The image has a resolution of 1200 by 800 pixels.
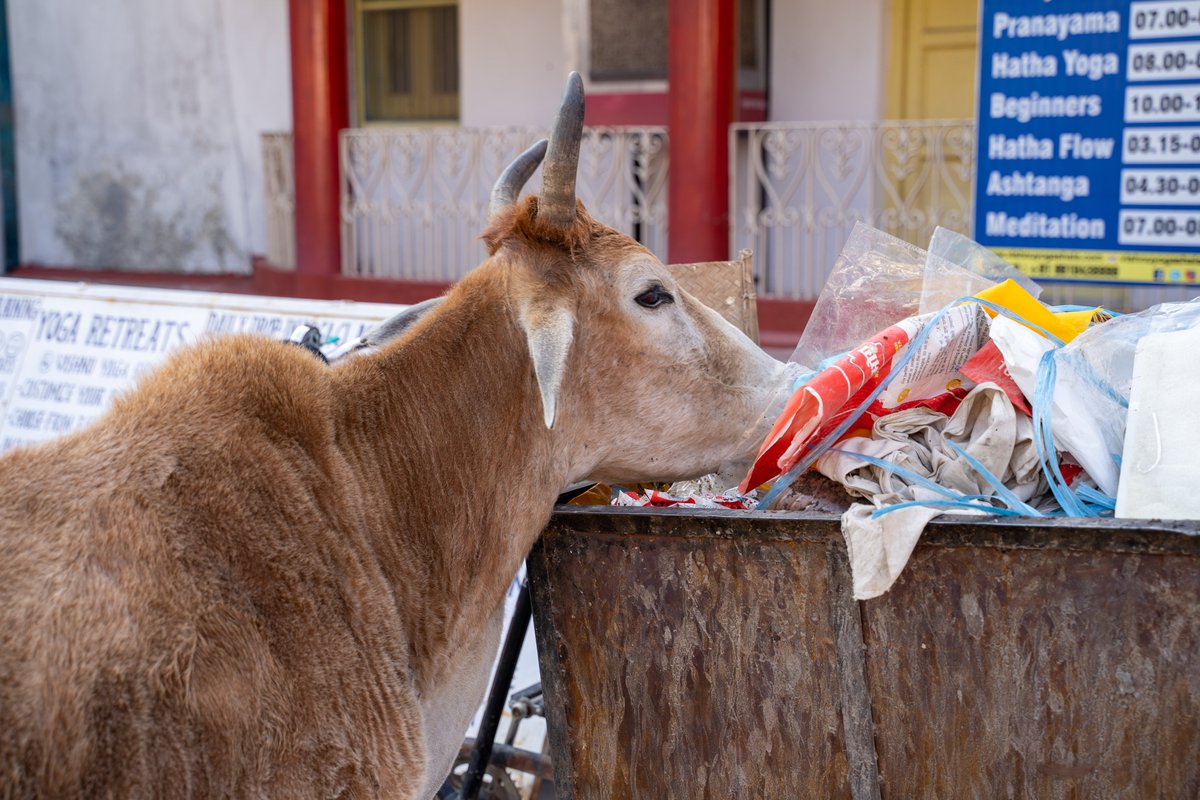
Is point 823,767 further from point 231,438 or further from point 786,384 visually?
point 231,438

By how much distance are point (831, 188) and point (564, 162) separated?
581 cm

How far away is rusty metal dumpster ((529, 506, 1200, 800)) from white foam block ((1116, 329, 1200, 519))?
0.21 m

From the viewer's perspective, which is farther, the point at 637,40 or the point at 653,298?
the point at 637,40

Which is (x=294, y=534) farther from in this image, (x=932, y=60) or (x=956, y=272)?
(x=932, y=60)

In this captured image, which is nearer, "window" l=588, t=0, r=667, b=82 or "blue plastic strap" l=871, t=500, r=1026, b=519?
"blue plastic strap" l=871, t=500, r=1026, b=519

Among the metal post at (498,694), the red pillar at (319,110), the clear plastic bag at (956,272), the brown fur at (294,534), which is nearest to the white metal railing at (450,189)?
the red pillar at (319,110)

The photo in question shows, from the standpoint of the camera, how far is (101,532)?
6.50 feet

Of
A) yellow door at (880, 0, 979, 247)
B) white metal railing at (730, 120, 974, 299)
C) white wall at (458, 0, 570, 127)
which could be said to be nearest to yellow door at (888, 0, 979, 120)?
yellow door at (880, 0, 979, 247)

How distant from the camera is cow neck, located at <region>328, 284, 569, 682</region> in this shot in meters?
2.43

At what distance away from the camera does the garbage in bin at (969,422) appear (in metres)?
2.19

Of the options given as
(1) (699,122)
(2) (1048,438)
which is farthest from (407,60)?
(2) (1048,438)

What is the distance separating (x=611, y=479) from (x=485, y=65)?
8086 millimetres

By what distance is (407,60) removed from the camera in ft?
35.6

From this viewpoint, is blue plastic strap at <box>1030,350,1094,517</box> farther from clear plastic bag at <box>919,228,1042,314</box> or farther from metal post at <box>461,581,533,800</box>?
metal post at <box>461,581,533,800</box>
